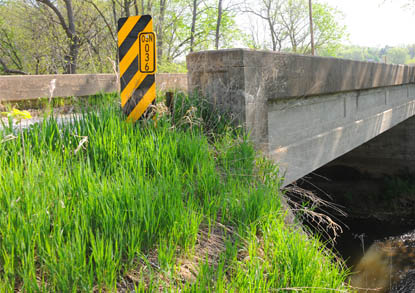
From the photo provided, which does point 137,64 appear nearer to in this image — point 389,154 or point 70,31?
point 70,31

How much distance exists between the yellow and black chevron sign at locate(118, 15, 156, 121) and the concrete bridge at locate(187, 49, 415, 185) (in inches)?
24.2

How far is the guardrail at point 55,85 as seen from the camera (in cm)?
538

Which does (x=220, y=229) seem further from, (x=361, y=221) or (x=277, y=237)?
(x=361, y=221)

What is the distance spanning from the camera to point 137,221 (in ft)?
6.38

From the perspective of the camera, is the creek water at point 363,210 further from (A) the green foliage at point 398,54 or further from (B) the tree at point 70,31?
(A) the green foliage at point 398,54

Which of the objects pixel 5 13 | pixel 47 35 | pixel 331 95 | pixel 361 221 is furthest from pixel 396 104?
pixel 5 13

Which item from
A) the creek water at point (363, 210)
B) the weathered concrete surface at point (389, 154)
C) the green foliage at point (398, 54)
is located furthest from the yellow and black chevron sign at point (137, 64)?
the green foliage at point (398, 54)

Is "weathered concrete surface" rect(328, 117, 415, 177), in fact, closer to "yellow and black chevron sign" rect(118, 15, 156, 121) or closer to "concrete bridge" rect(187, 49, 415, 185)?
"concrete bridge" rect(187, 49, 415, 185)

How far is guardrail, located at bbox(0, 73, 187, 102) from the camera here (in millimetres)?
5383

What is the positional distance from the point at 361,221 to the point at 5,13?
14701mm

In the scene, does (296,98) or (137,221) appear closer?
(137,221)

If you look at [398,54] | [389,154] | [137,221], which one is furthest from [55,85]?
[398,54]

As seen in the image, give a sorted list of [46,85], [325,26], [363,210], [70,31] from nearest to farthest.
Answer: [46,85]
[363,210]
[70,31]
[325,26]

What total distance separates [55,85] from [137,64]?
102 inches
